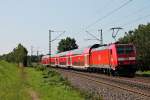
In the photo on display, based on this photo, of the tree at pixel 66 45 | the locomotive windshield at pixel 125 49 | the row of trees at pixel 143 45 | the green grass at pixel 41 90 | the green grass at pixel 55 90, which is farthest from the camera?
the tree at pixel 66 45

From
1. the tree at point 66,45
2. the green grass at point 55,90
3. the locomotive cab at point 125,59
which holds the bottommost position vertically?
the green grass at point 55,90

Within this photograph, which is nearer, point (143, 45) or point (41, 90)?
point (41, 90)

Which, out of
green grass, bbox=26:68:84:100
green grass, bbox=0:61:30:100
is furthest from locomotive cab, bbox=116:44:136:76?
green grass, bbox=0:61:30:100

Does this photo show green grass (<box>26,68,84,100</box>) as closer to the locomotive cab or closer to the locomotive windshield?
the locomotive cab

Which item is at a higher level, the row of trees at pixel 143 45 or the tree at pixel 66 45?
the tree at pixel 66 45

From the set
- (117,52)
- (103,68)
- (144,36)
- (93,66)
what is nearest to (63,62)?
(144,36)

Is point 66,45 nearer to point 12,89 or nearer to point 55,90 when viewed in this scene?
point 55,90

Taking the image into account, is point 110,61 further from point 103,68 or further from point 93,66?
point 93,66

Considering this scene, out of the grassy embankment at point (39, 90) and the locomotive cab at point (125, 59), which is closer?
the grassy embankment at point (39, 90)

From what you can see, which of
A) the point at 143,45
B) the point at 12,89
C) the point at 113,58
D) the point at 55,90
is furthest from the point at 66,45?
the point at 12,89

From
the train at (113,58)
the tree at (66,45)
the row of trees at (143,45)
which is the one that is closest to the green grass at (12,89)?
the train at (113,58)

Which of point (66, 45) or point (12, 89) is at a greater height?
point (66, 45)

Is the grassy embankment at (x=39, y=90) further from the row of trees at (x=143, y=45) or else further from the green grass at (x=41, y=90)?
the row of trees at (x=143, y=45)

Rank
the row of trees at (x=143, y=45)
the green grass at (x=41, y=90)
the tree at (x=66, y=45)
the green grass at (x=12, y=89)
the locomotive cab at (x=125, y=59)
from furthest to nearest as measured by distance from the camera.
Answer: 1. the tree at (x=66, y=45)
2. the row of trees at (x=143, y=45)
3. the locomotive cab at (x=125, y=59)
4. the green grass at (x=41, y=90)
5. the green grass at (x=12, y=89)
